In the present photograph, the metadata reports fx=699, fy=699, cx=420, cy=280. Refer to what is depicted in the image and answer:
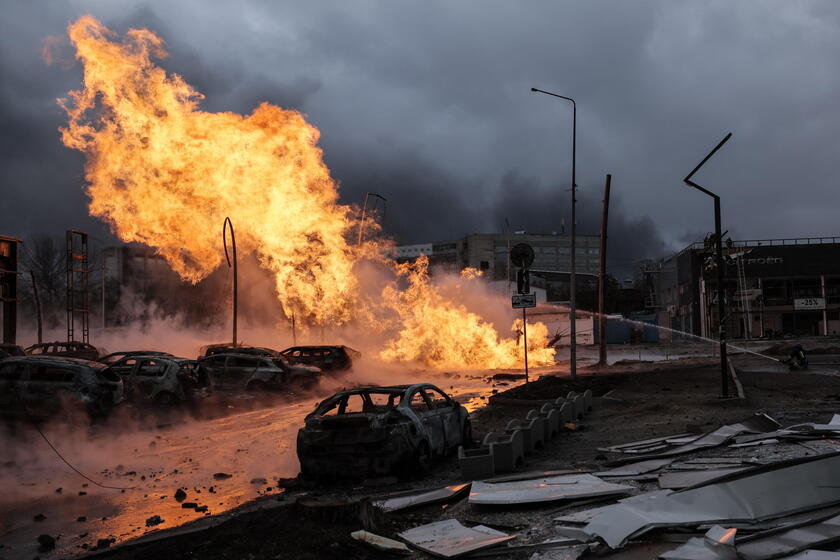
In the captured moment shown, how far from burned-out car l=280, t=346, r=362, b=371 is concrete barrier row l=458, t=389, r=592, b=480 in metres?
14.0

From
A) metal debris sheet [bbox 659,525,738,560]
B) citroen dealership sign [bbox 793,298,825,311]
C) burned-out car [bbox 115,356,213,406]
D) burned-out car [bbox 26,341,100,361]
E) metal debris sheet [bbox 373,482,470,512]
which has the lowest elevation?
metal debris sheet [bbox 373,482,470,512]

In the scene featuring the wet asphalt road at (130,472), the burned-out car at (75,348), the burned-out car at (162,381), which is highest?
the burned-out car at (75,348)

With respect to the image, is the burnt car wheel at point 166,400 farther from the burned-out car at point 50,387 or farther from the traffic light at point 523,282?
the traffic light at point 523,282

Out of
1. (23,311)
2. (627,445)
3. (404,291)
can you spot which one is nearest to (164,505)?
(627,445)

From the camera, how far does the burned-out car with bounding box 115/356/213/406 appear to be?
701 inches

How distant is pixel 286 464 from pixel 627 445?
5428 millimetres

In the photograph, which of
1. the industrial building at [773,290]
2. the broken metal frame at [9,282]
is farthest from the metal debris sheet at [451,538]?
the industrial building at [773,290]

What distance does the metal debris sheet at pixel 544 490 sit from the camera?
691cm

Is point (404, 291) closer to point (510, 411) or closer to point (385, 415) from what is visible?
point (510, 411)

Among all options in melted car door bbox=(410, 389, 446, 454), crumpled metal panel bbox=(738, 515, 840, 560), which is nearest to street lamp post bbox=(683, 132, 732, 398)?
melted car door bbox=(410, 389, 446, 454)

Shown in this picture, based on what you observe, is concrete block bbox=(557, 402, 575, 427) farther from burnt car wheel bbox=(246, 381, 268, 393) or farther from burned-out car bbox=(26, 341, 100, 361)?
burned-out car bbox=(26, 341, 100, 361)

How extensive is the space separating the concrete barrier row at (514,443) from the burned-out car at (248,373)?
1076 cm

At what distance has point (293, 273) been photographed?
3800 centimetres

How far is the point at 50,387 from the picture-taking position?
45.8ft
